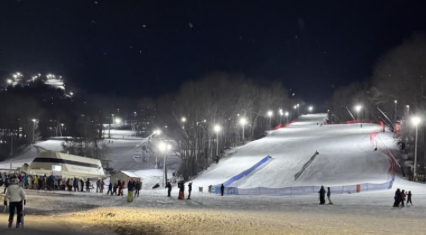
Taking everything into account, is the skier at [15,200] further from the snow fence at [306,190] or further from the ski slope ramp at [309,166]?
the ski slope ramp at [309,166]

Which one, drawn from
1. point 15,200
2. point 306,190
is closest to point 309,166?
point 306,190

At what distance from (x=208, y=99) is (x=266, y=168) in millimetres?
17444

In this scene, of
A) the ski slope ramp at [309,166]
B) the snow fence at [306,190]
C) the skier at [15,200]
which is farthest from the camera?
the ski slope ramp at [309,166]

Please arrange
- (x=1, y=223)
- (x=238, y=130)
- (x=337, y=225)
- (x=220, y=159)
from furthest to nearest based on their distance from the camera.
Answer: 1. (x=238, y=130)
2. (x=220, y=159)
3. (x=337, y=225)
4. (x=1, y=223)

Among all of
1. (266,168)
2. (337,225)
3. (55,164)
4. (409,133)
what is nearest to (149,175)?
(55,164)

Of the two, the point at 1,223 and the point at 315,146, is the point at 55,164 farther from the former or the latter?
the point at 1,223

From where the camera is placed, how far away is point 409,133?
5550 centimetres

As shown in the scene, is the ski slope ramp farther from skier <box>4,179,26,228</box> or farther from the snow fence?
skier <box>4,179,26,228</box>

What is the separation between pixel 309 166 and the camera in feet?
156

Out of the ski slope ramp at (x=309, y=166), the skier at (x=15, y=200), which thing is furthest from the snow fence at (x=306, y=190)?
the skier at (x=15, y=200)

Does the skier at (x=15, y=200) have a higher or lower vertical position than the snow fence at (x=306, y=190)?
higher

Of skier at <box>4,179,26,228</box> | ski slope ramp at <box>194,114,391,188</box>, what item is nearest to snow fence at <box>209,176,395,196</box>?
ski slope ramp at <box>194,114,391,188</box>

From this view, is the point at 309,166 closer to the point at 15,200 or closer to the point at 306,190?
the point at 306,190

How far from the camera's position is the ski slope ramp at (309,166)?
4262 cm
